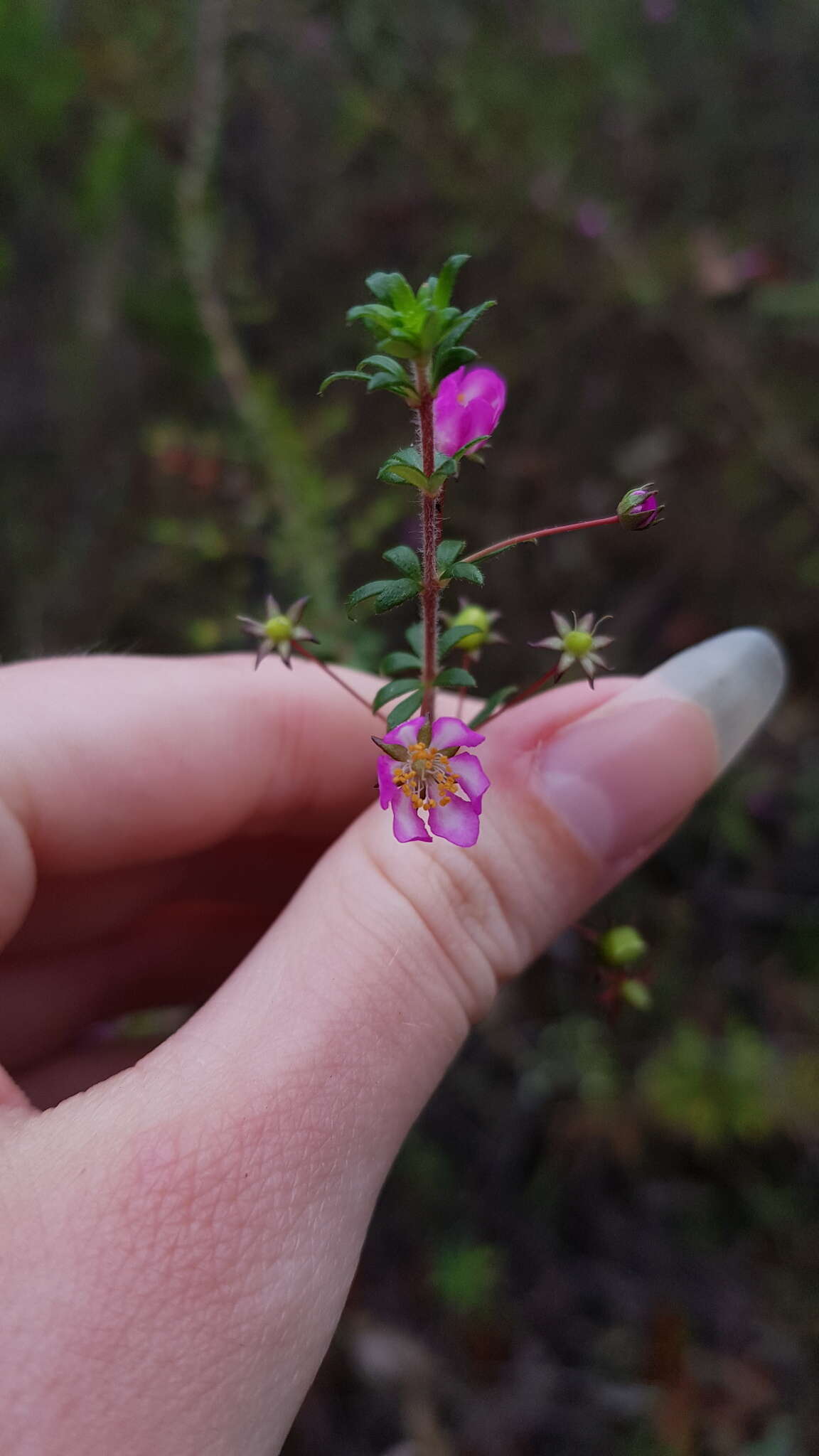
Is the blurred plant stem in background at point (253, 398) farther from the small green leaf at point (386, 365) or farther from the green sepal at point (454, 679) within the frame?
the small green leaf at point (386, 365)

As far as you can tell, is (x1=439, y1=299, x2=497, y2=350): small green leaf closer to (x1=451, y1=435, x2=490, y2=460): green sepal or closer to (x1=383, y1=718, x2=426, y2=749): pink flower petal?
(x1=451, y1=435, x2=490, y2=460): green sepal

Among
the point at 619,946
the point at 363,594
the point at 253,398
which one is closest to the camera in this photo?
the point at 363,594

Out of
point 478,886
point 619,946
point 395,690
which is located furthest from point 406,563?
point 619,946

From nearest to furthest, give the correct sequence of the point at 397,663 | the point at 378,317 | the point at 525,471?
1. the point at 378,317
2. the point at 397,663
3. the point at 525,471

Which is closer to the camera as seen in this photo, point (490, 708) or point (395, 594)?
point (395, 594)

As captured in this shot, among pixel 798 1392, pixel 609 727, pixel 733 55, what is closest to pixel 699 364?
pixel 733 55

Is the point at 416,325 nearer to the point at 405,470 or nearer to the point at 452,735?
the point at 405,470

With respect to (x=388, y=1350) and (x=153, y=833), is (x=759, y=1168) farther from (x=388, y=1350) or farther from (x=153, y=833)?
(x=153, y=833)
